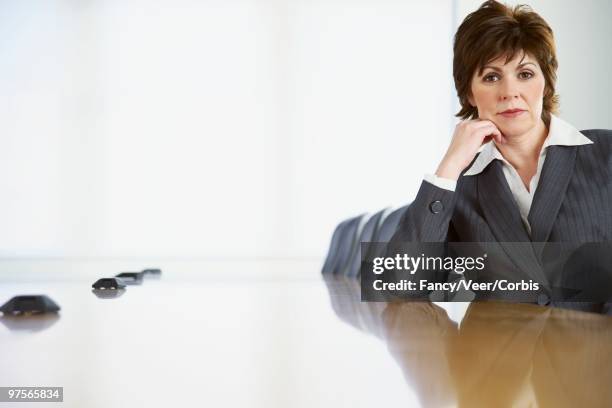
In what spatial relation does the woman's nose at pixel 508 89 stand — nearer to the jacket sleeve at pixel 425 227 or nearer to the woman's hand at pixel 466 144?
the woman's hand at pixel 466 144

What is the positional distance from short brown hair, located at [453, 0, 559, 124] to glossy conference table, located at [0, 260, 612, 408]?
68 cm

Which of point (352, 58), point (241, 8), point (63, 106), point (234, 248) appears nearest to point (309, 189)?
point (234, 248)

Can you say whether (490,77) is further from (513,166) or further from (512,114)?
(513,166)

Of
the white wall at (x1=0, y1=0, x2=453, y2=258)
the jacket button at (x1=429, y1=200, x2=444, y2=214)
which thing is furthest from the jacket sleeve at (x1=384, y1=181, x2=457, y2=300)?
the white wall at (x1=0, y1=0, x2=453, y2=258)

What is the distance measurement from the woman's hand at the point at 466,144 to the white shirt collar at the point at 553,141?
2cm

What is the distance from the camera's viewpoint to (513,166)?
5.21 ft

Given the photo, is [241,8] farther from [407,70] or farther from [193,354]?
[193,354]

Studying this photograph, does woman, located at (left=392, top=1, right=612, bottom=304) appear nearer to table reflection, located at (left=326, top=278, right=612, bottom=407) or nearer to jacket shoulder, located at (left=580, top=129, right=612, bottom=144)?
jacket shoulder, located at (left=580, top=129, right=612, bottom=144)

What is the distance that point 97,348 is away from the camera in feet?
2.12

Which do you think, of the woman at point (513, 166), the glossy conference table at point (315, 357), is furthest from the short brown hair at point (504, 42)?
the glossy conference table at point (315, 357)

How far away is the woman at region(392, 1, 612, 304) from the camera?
146 cm

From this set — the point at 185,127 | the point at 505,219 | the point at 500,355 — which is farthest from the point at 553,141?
the point at 185,127

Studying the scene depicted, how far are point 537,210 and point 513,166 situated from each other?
0.15 m

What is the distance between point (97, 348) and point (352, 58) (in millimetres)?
6829
